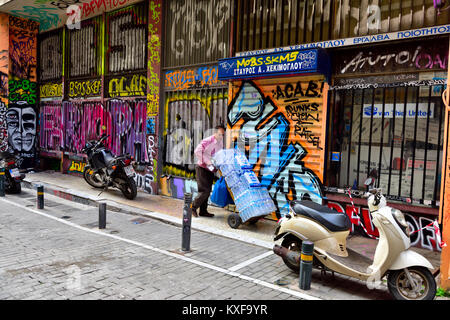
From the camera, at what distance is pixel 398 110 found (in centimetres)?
719

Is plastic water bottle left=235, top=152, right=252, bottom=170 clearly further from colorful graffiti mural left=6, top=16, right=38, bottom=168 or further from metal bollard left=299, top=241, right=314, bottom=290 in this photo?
colorful graffiti mural left=6, top=16, right=38, bottom=168

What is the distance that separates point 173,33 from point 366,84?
5.91 m

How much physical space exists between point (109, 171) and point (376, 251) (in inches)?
313

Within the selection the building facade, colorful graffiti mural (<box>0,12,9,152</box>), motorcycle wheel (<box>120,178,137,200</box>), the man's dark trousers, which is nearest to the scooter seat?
the building facade

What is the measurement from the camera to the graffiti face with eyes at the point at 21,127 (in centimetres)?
1600

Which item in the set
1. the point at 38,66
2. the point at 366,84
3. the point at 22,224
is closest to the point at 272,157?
the point at 366,84

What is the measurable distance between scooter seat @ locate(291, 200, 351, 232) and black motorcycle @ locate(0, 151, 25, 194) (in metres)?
8.85

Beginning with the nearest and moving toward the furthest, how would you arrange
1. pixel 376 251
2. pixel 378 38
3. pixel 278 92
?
pixel 376 251 → pixel 378 38 → pixel 278 92

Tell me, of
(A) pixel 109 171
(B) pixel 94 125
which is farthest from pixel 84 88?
(A) pixel 109 171

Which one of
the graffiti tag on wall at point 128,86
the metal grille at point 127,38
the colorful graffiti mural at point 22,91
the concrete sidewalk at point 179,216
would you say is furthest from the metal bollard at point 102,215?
the colorful graffiti mural at point 22,91

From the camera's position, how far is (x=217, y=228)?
8.00 metres

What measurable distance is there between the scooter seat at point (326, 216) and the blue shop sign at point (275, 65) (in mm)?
3223

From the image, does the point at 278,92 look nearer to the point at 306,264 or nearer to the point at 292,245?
the point at 292,245
